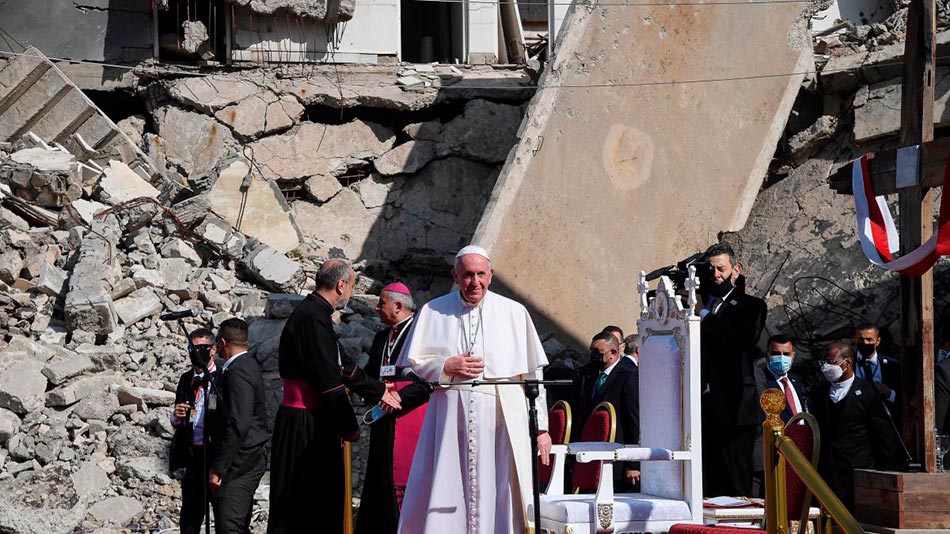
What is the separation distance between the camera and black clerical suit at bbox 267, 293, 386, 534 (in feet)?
23.6

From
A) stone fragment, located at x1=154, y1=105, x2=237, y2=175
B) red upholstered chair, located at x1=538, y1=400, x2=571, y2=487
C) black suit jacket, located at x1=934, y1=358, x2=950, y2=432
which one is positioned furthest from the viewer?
stone fragment, located at x1=154, y1=105, x2=237, y2=175

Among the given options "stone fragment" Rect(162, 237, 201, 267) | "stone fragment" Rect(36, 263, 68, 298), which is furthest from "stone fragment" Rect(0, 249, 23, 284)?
"stone fragment" Rect(162, 237, 201, 267)

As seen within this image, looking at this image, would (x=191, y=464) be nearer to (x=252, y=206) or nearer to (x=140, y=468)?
(x=140, y=468)

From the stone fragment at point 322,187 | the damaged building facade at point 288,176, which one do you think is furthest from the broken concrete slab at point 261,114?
the stone fragment at point 322,187

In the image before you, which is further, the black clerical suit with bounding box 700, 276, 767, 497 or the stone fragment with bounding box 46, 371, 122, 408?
the stone fragment with bounding box 46, 371, 122, 408

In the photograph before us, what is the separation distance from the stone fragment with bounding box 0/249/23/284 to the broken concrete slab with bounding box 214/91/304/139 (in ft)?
12.6

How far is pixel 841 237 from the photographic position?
12188 millimetres

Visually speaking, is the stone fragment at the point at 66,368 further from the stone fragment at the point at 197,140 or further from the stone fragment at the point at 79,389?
the stone fragment at the point at 197,140

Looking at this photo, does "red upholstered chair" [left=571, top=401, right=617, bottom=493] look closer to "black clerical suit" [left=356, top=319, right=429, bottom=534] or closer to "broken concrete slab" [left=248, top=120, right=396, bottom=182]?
"black clerical suit" [left=356, top=319, right=429, bottom=534]

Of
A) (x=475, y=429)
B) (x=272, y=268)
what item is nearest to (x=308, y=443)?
(x=475, y=429)

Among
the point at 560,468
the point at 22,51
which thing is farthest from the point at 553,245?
the point at 22,51

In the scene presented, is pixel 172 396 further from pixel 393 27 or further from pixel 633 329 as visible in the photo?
pixel 393 27

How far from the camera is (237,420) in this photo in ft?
25.7

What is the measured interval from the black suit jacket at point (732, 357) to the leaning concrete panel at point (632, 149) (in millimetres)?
3990
